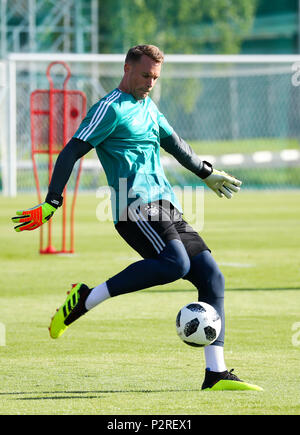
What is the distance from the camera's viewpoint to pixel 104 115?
237 inches

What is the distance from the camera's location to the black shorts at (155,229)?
6.02 metres

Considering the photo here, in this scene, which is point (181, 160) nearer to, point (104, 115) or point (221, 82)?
point (104, 115)

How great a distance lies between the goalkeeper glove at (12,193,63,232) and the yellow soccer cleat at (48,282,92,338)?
1.55 feet

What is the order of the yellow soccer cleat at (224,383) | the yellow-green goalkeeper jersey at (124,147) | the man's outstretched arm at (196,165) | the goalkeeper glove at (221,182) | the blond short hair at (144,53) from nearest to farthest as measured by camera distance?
the yellow soccer cleat at (224,383), the yellow-green goalkeeper jersey at (124,147), the blond short hair at (144,53), the man's outstretched arm at (196,165), the goalkeeper glove at (221,182)

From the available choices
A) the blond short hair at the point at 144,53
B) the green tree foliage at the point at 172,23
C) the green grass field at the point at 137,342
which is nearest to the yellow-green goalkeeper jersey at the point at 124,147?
the blond short hair at the point at 144,53

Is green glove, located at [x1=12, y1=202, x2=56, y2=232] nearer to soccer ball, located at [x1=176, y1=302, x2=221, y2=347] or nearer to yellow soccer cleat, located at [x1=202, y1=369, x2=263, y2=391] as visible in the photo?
soccer ball, located at [x1=176, y1=302, x2=221, y2=347]

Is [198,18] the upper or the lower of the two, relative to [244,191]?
upper

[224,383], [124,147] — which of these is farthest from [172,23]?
[224,383]

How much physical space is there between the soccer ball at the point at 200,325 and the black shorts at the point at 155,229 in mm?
325

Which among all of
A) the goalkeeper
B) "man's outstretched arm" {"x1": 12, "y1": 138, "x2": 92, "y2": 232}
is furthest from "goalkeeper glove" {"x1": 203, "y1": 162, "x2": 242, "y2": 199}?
"man's outstretched arm" {"x1": 12, "y1": 138, "x2": 92, "y2": 232}

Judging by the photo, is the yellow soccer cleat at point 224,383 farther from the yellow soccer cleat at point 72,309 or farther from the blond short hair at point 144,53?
the blond short hair at point 144,53

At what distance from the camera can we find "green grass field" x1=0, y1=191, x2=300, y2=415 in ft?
18.4
